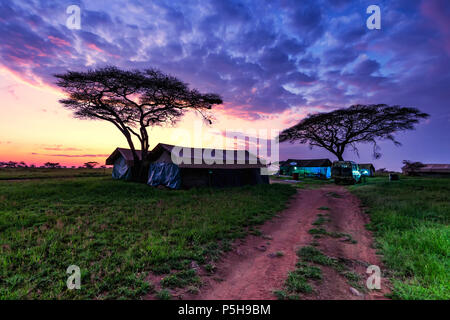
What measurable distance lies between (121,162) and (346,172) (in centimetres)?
3316

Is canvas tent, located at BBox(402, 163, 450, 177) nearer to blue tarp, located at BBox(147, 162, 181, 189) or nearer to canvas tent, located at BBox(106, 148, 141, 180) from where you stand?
blue tarp, located at BBox(147, 162, 181, 189)

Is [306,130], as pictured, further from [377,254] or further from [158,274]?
[158,274]

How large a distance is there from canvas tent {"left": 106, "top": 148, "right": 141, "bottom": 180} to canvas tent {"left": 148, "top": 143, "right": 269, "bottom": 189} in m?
5.99

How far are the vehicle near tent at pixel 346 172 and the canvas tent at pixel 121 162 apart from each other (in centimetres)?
2933

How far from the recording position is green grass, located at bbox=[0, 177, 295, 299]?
351cm

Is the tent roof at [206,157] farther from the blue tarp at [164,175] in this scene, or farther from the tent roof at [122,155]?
the blue tarp at [164,175]

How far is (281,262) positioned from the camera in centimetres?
A: 461

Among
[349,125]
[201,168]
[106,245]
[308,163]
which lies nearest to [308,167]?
[308,163]

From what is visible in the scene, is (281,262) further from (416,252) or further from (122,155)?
(122,155)

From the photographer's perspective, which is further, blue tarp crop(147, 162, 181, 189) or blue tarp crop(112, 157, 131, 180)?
blue tarp crop(112, 157, 131, 180)

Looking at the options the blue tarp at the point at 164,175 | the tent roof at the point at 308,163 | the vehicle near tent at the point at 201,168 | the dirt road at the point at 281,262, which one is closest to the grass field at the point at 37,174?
the blue tarp at the point at 164,175

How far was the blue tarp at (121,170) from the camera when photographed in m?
26.1

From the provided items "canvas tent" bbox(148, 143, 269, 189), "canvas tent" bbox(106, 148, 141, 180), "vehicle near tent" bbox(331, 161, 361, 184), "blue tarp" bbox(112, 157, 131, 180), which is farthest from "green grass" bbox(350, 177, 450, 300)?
"blue tarp" bbox(112, 157, 131, 180)

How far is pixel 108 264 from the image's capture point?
427 centimetres
